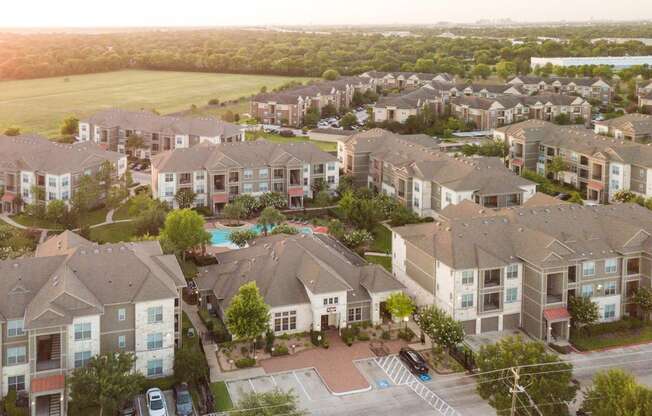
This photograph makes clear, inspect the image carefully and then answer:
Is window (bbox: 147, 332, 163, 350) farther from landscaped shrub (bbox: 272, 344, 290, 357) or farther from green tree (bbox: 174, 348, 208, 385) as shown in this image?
landscaped shrub (bbox: 272, 344, 290, 357)

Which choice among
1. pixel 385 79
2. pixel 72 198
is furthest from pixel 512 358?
pixel 385 79

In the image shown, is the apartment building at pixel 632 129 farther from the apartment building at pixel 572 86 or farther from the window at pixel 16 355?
the window at pixel 16 355

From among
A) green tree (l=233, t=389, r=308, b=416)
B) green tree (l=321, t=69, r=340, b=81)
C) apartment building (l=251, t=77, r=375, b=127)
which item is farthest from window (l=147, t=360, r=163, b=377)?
green tree (l=321, t=69, r=340, b=81)

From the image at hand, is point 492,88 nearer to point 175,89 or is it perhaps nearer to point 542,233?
point 175,89

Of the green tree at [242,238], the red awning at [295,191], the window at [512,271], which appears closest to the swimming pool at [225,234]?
the green tree at [242,238]

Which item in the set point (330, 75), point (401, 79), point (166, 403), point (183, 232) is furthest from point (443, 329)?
point (330, 75)

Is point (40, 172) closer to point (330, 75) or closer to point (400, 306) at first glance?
point (400, 306)
